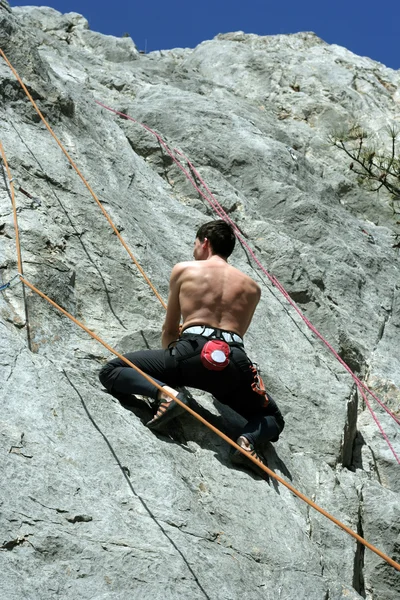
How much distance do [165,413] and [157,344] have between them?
1.26m

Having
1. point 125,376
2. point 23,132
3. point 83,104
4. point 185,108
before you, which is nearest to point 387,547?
point 125,376

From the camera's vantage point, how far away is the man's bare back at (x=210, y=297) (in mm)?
5480

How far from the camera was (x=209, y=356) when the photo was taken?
5203 mm

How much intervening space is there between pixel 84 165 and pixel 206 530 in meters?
4.96

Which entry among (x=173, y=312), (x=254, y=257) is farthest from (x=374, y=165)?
(x=173, y=312)

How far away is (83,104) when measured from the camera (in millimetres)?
9914

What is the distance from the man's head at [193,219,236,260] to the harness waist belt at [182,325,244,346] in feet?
2.17

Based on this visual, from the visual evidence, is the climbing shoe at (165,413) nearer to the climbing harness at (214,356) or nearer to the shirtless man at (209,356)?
the shirtless man at (209,356)

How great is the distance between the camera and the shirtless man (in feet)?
17.1

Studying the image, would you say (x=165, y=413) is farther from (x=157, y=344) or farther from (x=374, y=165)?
(x=374, y=165)

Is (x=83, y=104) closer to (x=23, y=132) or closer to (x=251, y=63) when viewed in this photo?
(x=23, y=132)

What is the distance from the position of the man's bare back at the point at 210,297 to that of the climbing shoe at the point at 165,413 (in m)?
0.64

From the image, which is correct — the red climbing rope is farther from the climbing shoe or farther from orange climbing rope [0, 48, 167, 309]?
the climbing shoe

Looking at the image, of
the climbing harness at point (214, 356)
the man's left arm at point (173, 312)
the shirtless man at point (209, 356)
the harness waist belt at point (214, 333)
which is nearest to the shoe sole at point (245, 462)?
the shirtless man at point (209, 356)
